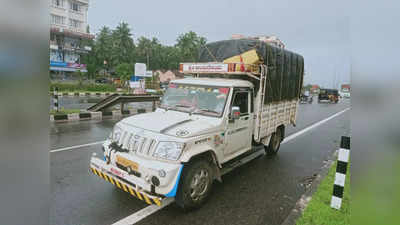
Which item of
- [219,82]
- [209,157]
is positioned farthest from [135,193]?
[219,82]

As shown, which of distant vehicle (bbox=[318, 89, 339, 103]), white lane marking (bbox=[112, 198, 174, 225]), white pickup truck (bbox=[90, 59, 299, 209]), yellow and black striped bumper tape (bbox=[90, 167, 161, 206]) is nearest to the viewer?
yellow and black striped bumper tape (bbox=[90, 167, 161, 206])

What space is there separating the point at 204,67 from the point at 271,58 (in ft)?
5.65

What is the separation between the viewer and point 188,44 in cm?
7031

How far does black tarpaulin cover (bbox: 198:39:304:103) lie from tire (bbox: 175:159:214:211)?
2591 mm

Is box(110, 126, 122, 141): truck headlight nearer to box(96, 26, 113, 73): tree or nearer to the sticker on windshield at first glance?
the sticker on windshield

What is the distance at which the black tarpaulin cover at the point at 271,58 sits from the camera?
18.9 ft

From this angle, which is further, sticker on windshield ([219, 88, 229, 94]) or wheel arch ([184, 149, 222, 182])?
sticker on windshield ([219, 88, 229, 94])

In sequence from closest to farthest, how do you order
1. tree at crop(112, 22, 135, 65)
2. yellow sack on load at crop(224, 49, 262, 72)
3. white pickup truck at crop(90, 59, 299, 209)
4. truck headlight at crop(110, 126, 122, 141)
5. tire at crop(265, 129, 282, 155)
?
white pickup truck at crop(90, 59, 299, 209)
truck headlight at crop(110, 126, 122, 141)
yellow sack on load at crop(224, 49, 262, 72)
tire at crop(265, 129, 282, 155)
tree at crop(112, 22, 135, 65)

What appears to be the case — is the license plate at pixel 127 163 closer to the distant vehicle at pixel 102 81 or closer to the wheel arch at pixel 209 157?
the wheel arch at pixel 209 157

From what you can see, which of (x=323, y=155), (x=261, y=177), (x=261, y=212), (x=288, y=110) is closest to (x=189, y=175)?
(x=261, y=212)

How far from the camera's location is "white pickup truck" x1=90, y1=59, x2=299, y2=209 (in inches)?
137

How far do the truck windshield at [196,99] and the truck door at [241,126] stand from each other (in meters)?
0.26

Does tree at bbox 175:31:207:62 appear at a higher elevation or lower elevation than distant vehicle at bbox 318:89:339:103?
higher

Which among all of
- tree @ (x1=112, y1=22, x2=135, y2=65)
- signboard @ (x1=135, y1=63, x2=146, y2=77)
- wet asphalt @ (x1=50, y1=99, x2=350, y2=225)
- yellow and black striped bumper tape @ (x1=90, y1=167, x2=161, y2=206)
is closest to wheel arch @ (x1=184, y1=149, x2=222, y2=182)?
wet asphalt @ (x1=50, y1=99, x2=350, y2=225)
